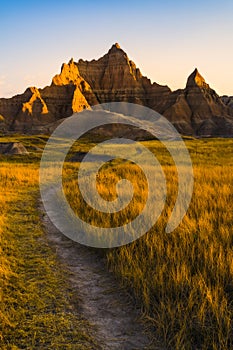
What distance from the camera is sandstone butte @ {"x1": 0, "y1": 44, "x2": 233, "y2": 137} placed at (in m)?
141

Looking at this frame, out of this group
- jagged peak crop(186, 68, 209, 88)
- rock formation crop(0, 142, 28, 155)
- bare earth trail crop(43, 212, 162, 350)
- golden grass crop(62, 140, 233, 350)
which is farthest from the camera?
jagged peak crop(186, 68, 209, 88)

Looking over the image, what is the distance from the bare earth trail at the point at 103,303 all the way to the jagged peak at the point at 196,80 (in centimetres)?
17047

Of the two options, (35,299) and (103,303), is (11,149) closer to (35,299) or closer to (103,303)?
(35,299)

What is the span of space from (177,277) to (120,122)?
142100 millimetres

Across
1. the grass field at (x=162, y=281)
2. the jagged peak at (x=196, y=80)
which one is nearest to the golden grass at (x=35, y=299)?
the grass field at (x=162, y=281)

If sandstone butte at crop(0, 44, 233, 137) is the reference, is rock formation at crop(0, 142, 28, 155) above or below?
below

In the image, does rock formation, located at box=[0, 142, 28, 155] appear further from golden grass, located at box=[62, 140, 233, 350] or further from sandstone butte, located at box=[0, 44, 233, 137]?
sandstone butte, located at box=[0, 44, 233, 137]

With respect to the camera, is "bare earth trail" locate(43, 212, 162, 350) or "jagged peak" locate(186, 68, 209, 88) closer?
"bare earth trail" locate(43, 212, 162, 350)

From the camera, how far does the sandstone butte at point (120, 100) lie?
141125mm

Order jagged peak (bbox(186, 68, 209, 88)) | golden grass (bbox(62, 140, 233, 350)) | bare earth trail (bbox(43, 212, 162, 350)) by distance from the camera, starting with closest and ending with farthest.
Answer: golden grass (bbox(62, 140, 233, 350)), bare earth trail (bbox(43, 212, 162, 350)), jagged peak (bbox(186, 68, 209, 88))

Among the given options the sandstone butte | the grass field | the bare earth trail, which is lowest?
the bare earth trail

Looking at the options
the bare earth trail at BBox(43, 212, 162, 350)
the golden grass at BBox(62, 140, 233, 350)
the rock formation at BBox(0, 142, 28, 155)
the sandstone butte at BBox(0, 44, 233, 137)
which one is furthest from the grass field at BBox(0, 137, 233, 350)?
the sandstone butte at BBox(0, 44, 233, 137)

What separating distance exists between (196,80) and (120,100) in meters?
47.9

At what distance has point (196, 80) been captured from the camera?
16550 centimetres
